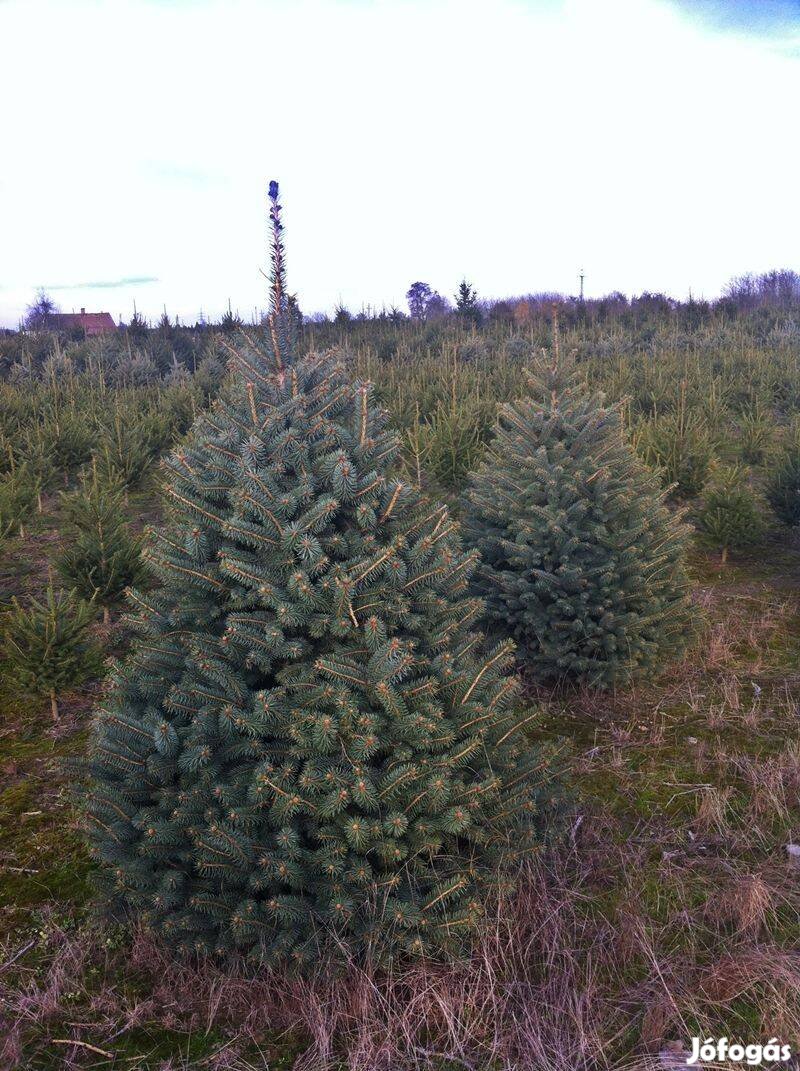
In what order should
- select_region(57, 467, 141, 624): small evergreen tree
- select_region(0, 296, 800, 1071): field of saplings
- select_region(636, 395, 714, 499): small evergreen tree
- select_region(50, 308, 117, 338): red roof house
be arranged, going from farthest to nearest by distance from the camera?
select_region(50, 308, 117, 338): red roof house < select_region(636, 395, 714, 499): small evergreen tree < select_region(57, 467, 141, 624): small evergreen tree < select_region(0, 296, 800, 1071): field of saplings

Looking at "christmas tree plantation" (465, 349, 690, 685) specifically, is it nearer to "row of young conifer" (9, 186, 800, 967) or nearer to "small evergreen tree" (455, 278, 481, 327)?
"row of young conifer" (9, 186, 800, 967)

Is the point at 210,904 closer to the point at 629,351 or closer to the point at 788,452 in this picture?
the point at 788,452

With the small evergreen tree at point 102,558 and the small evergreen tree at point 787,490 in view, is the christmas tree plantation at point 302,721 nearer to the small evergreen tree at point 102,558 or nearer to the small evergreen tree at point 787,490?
the small evergreen tree at point 102,558

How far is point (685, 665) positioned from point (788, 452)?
4448 mm

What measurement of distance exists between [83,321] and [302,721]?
133 feet

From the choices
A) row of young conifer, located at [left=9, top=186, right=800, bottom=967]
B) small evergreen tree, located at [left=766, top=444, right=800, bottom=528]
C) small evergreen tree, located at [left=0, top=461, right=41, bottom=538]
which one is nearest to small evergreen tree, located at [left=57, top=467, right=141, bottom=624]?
small evergreen tree, located at [left=0, top=461, right=41, bottom=538]

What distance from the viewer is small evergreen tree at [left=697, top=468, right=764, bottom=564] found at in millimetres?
8195

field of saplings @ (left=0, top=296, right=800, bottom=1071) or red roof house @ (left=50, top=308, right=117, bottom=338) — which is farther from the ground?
red roof house @ (left=50, top=308, right=117, bottom=338)

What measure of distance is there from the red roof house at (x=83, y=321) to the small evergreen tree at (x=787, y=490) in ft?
96.2

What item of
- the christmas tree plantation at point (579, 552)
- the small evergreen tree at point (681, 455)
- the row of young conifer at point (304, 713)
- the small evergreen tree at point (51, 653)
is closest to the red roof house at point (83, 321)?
the small evergreen tree at point (681, 455)

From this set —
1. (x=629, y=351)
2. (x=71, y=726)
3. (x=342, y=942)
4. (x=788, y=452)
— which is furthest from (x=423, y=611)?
(x=629, y=351)

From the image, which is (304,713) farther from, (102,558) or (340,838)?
(102,558)

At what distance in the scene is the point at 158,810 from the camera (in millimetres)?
2746

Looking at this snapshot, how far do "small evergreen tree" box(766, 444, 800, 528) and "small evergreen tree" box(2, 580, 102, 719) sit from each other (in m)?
7.42
